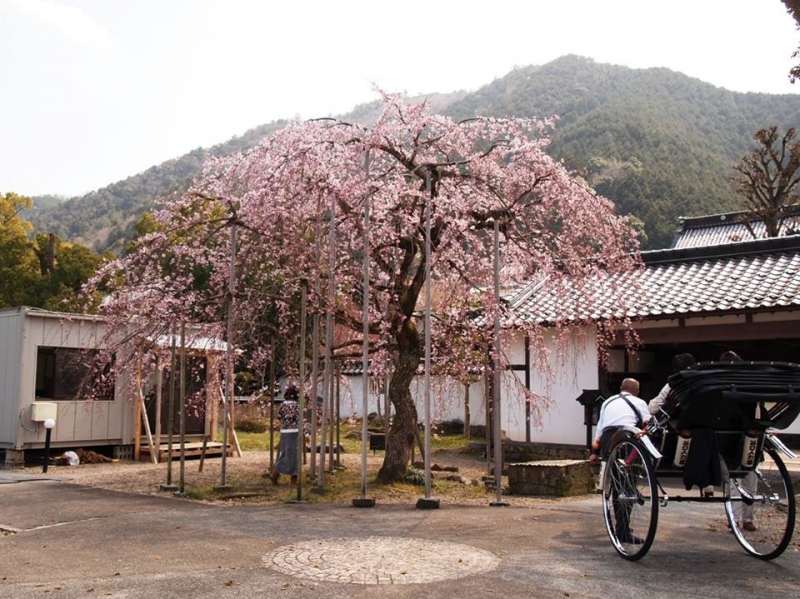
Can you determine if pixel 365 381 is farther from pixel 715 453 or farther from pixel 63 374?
pixel 63 374

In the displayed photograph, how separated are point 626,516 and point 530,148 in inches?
257

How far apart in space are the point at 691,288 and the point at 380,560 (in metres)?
10.6

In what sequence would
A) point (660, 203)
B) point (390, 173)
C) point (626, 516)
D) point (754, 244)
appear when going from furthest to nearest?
point (660, 203), point (754, 244), point (390, 173), point (626, 516)

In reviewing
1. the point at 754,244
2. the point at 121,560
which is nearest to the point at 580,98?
the point at 754,244

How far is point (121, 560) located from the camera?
6.18m

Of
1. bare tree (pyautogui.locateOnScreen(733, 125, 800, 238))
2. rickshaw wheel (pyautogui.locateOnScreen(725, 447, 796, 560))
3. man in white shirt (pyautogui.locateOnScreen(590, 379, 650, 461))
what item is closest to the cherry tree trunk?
man in white shirt (pyautogui.locateOnScreen(590, 379, 650, 461))

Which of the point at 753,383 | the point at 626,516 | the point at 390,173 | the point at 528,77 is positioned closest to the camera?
the point at 753,383

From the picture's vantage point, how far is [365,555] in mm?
6141

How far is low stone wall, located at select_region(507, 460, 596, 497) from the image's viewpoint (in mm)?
10641

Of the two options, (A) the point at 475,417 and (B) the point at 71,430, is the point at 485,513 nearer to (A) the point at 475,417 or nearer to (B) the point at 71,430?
(B) the point at 71,430

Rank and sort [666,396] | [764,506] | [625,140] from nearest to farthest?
[666,396], [764,506], [625,140]

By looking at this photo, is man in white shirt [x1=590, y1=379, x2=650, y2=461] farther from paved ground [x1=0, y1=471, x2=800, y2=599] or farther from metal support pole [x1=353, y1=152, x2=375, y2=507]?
metal support pole [x1=353, y1=152, x2=375, y2=507]

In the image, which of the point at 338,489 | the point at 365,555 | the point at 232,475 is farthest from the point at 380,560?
the point at 232,475

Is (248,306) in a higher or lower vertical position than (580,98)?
lower
